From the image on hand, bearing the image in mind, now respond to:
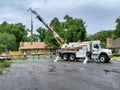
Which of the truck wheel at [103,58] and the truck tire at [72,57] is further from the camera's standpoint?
the truck tire at [72,57]

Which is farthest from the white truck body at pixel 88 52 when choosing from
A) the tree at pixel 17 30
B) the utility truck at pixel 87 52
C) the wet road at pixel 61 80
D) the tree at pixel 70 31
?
the tree at pixel 17 30

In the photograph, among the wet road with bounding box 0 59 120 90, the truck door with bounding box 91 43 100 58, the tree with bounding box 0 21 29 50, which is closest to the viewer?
the wet road with bounding box 0 59 120 90

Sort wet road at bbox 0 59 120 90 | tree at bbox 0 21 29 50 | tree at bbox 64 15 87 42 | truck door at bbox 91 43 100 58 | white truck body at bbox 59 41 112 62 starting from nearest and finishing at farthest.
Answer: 1. wet road at bbox 0 59 120 90
2. white truck body at bbox 59 41 112 62
3. truck door at bbox 91 43 100 58
4. tree at bbox 64 15 87 42
5. tree at bbox 0 21 29 50

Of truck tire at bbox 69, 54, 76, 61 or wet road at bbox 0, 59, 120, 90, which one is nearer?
wet road at bbox 0, 59, 120, 90

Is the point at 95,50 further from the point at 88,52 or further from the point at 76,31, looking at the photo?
the point at 76,31

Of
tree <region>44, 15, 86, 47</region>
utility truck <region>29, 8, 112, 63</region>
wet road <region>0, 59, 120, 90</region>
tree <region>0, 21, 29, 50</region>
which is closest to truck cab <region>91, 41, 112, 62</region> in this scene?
utility truck <region>29, 8, 112, 63</region>

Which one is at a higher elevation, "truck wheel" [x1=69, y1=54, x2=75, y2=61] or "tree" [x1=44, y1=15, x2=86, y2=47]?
"tree" [x1=44, y1=15, x2=86, y2=47]

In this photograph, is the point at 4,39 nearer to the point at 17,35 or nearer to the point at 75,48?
the point at 17,35

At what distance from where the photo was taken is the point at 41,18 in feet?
164

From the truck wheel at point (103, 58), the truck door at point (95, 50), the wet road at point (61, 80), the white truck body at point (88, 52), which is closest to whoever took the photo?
the wet road at point (61, 80)

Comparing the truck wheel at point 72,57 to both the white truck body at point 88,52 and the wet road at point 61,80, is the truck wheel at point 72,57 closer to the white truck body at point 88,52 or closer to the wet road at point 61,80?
the white truck body at point 88,52

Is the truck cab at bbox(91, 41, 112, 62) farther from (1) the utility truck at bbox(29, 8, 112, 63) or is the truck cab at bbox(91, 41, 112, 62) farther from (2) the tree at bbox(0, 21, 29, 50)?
(2) the tree at bbox(0, 21, 29, 50)

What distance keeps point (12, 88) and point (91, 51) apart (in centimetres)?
2883

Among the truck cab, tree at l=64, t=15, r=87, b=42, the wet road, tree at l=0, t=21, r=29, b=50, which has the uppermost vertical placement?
tree at l=0, t=21, r=29, b=50
